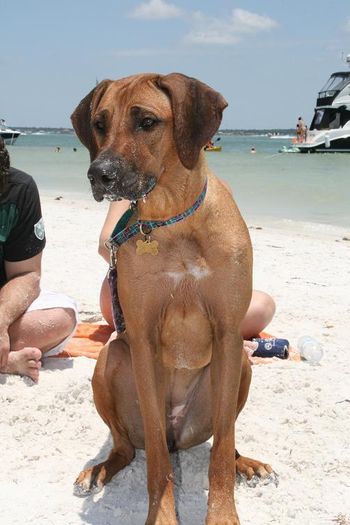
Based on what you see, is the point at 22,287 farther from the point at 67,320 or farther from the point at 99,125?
the point at 99,125

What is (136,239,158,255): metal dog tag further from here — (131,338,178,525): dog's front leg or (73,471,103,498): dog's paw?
(73,471,103,498): dog's paw

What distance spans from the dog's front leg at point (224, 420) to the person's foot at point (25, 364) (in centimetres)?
156

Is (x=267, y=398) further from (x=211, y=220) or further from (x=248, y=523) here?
A: (x=211, y=220)

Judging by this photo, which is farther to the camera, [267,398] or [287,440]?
[267,398]

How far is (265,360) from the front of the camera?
13.9 feet

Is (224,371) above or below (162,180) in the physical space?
below

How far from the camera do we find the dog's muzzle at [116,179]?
218 cm

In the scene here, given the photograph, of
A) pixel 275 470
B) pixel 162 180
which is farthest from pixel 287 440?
pixel 162 180

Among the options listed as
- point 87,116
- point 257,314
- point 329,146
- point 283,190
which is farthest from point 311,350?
point 329,146

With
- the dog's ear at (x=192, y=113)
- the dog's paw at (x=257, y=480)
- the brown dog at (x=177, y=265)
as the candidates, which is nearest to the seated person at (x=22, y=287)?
the brown dog at (x=177, y=265)

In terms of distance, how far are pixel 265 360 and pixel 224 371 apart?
70.1 inches

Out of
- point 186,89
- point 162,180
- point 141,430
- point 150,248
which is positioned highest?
point 186,89

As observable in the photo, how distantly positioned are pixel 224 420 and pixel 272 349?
190 centimetres

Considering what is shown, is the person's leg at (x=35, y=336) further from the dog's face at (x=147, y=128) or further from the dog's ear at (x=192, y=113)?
the dog's ear at (x=192, y=113)
